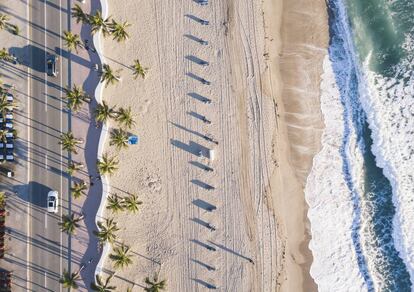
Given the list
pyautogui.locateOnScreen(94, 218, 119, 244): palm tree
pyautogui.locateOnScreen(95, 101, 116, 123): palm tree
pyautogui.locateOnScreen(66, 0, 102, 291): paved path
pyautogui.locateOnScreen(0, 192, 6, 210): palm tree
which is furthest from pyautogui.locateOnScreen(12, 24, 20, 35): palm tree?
pyautogui.locateOnScreen(94, 218, 119, 244): palm tree

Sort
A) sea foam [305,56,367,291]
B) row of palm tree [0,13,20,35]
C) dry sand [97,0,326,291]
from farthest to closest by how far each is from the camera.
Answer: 1. sea foam [305,56,367,291]
2. dry sand [97,0,326,291]
3. row of palm tree [0,13,20,35]

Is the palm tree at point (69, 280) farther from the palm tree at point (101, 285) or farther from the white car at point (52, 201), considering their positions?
the white car at point (52, 201)

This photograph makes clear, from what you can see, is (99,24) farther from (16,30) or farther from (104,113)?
(104,113)

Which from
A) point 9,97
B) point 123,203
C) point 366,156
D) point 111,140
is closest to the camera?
point 123,203

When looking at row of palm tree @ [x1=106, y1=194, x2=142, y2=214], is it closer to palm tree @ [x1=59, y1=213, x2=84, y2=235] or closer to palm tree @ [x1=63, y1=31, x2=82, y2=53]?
palm tree @ [x1=59, y1=213, x2=84, y2=235]

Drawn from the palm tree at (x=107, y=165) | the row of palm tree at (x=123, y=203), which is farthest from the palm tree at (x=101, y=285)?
the palm tree at (x=107, y=165)

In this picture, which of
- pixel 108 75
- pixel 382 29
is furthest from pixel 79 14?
pixel 382 29

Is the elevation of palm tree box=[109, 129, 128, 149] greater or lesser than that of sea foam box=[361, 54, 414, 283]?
lesser
